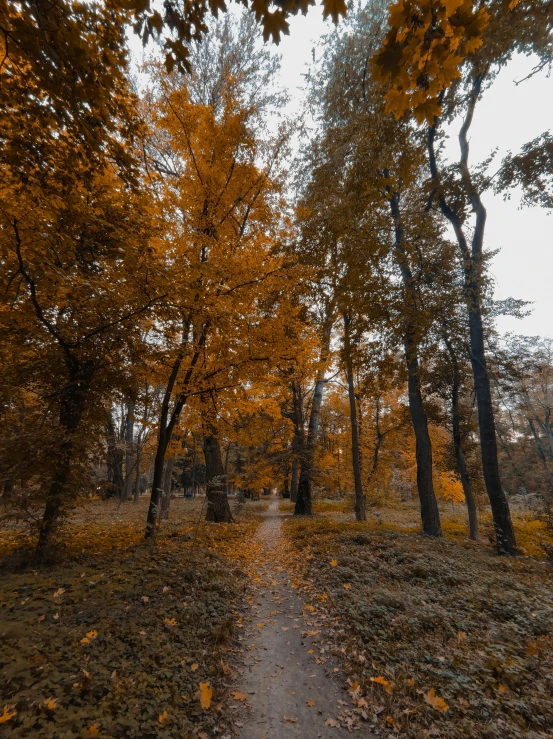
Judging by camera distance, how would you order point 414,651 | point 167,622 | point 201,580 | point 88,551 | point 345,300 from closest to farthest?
point 414,651
point 167,622
point 201,580
point 88,551
point 345,300

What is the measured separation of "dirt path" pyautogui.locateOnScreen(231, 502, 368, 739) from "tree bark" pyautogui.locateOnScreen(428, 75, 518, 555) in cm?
560

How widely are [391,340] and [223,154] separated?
19.1 feet

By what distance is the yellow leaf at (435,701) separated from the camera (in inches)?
98.4

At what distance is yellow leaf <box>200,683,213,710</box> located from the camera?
2.55 m

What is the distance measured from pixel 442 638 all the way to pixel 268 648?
6.56ft

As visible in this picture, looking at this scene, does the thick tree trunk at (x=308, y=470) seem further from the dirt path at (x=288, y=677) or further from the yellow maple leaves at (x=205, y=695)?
the yellow maple leaves at (x=205, y=695)

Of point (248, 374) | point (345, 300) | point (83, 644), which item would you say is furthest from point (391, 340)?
point (83, 644)

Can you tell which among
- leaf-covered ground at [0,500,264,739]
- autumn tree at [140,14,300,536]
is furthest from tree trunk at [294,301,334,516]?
leaf-covered ground at [0,500,264,739]

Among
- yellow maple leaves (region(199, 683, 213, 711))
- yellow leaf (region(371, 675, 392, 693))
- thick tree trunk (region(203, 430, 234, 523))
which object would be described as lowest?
yellow maple leaves (region(199, 683, 213, 711))

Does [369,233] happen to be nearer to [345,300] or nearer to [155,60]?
[345,300]

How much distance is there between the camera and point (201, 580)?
196 inches

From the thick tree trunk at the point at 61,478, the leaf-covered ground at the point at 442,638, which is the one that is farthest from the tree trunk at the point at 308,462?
the thick tree trunk at the point at 61,478

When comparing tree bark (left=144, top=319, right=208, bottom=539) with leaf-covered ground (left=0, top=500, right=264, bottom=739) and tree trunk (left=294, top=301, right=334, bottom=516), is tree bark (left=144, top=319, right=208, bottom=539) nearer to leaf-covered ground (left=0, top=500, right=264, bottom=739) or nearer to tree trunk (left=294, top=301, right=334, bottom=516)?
leaf-covered ground (left=0, top=500, right=264, bottom=739)

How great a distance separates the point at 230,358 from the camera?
6.99 metres
